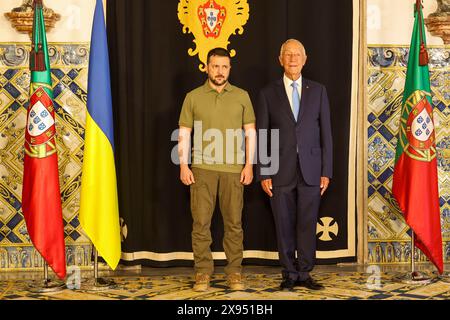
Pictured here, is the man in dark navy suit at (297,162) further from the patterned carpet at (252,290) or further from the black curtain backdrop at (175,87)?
the black curtain backdrop at (175,87)

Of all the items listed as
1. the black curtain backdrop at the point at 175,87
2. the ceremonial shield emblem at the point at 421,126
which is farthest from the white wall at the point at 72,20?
the ceremonial shield emblem at the point at 421,126

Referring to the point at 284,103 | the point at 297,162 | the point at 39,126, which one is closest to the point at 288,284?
the point at 297,162

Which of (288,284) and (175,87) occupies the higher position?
(175,87)

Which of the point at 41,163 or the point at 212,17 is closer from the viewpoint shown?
the point at 41,163

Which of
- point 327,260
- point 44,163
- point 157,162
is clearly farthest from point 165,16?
point 327,260

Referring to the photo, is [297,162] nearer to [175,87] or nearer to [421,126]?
[421,126]

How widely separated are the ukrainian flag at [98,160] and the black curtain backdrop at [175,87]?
0.48 m

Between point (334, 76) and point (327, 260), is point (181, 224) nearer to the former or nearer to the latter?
point (327, 260)

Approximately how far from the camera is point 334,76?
4.88m

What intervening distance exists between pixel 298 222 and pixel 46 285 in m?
1.79

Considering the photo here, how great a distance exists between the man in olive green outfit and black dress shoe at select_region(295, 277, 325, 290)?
393 millimetres

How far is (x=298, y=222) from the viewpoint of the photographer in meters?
4.18

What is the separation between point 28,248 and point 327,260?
2375 mm

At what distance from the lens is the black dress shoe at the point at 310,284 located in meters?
4.12
